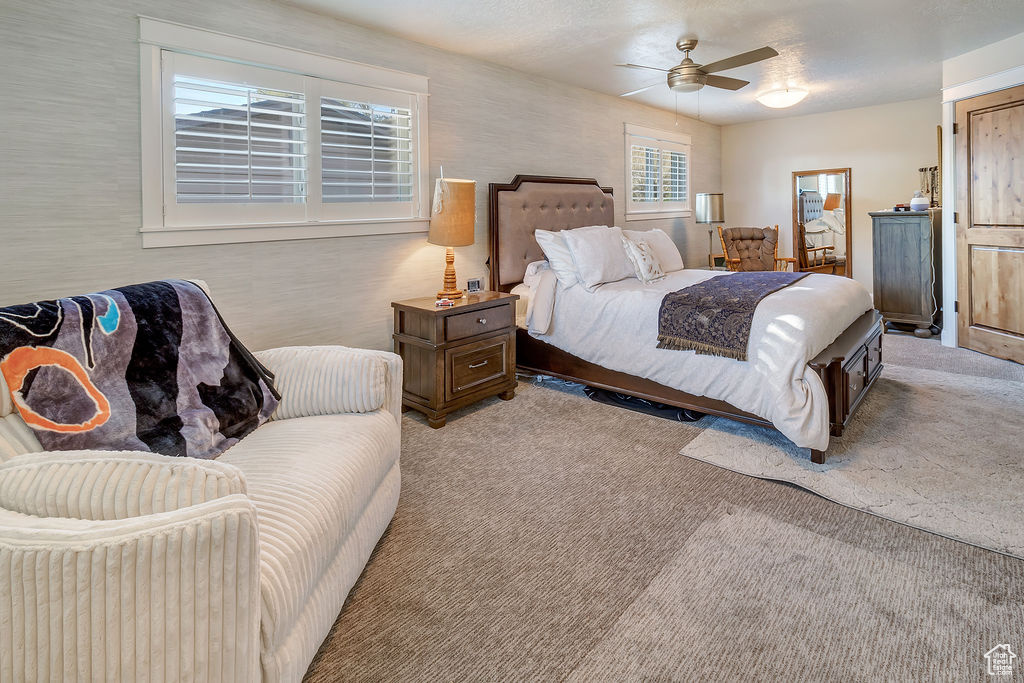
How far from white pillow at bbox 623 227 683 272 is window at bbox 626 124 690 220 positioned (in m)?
1.18

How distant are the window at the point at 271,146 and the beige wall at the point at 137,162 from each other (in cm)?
8

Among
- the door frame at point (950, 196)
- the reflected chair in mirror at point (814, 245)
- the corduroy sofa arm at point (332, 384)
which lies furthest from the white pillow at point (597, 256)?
the reflected chair in mirror at point (814, 245)

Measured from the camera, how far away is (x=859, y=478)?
2510 mm

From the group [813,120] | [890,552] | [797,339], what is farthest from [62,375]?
[813,120]

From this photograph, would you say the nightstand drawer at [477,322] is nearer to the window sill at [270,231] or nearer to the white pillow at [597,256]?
the white pillow at [597,256]

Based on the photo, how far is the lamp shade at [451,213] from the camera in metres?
3.52

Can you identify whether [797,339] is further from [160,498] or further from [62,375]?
[62,375]

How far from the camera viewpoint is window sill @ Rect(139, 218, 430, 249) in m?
2.74

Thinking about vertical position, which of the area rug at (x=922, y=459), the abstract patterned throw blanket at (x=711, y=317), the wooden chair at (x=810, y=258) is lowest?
the area rug at (x=922, y=459)

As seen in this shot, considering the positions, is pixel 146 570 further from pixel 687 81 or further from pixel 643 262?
pixel 687 81

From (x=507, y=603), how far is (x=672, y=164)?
19.4 ft

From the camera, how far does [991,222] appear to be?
14.5 ft

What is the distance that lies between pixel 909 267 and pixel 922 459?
3.58m

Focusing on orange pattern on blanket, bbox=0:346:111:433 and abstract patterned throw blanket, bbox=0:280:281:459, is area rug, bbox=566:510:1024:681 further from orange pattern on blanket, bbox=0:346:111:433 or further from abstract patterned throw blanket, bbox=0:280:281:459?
orange pattern on blanket, bbox=0:346:111:433
